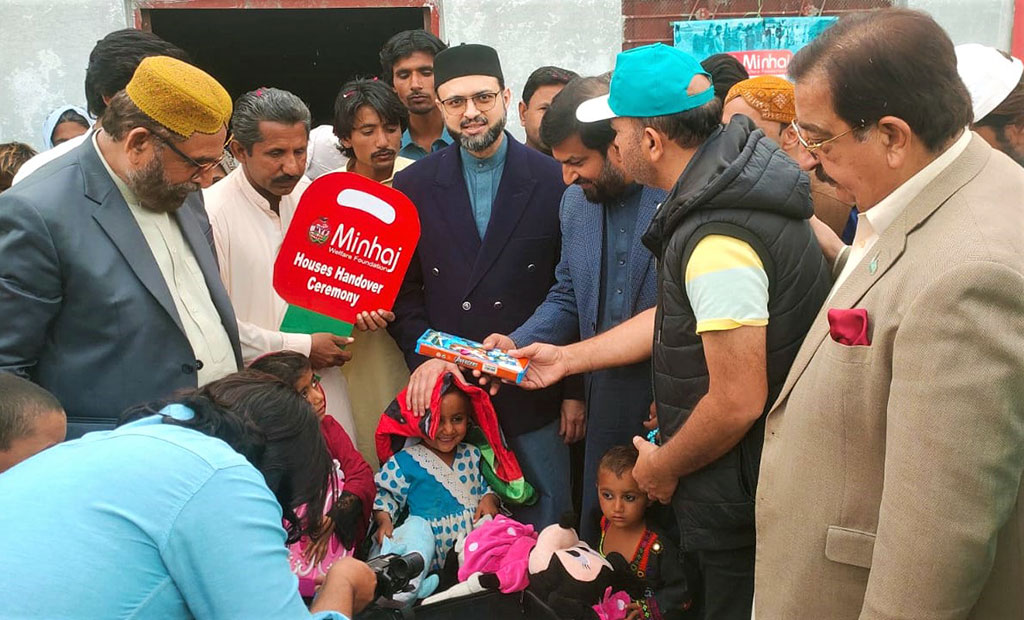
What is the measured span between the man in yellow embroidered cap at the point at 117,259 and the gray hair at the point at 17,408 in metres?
0.21

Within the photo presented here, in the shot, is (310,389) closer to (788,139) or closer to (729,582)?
(729,582)

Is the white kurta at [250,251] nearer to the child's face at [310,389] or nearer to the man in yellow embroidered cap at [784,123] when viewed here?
the child's face at [310,389]

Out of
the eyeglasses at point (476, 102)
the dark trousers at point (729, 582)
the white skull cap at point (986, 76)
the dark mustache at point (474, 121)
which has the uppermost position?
the white skull cap at point (986, 76)

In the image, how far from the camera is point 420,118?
4895 mm

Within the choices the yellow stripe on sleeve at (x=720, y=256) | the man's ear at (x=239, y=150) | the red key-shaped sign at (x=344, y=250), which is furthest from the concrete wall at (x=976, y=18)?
the yellow stripe on sleeve at (x=720, y=256)

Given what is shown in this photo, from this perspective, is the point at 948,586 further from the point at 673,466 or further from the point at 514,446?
the point at 514,446

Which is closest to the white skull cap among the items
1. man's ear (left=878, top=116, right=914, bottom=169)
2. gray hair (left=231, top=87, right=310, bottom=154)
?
man's ear (left=878, top=116, right=914, bottom=169)

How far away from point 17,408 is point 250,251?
1376 mm

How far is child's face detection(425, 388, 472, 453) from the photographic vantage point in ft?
11.1

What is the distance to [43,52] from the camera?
5863mm

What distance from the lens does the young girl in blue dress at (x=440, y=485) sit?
3371 millimetres

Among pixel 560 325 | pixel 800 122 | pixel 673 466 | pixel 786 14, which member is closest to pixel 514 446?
pixel 560 325

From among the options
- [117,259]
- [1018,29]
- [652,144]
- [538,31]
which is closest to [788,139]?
[652,144]

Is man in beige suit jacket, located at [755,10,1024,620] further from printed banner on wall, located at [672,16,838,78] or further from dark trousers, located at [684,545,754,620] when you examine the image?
printed banner on wall, located at [672,16,838,78]
